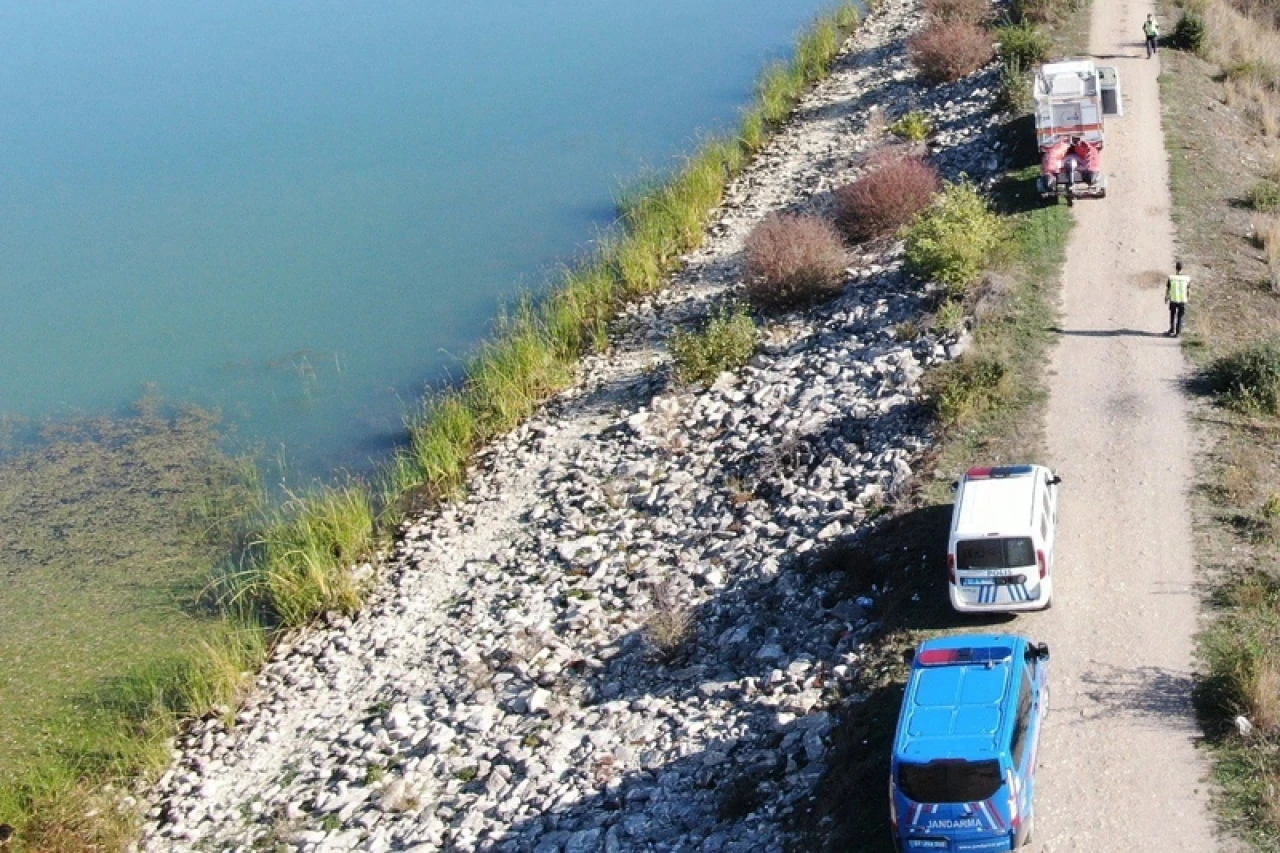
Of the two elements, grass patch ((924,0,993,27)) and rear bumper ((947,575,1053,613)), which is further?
grass patch ((924,0,993,27))

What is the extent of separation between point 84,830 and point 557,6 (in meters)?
49.6

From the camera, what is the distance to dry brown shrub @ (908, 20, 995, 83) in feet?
144

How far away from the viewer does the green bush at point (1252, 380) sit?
76.5 ft

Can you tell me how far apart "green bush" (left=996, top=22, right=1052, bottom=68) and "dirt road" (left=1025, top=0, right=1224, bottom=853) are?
1044 centimetres

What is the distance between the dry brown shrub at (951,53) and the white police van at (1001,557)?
91.4 ft

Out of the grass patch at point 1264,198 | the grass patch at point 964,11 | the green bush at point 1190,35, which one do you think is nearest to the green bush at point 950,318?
the grass patch at point 1264,198

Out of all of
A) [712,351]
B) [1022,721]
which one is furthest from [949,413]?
[1022,721]

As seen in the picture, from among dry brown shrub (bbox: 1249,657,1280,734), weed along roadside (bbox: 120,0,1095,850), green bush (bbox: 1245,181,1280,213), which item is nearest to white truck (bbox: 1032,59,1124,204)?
weed along roadside (bbox: 120,0,1095,850)

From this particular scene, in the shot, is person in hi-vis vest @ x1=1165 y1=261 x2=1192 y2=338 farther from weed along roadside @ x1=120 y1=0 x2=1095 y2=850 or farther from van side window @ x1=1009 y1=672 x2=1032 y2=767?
van side window @ x1=1009 y1=672 x2=1032 y2=767

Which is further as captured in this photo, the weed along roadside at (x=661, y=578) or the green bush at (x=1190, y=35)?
the green bush at (x=1190, y=35)

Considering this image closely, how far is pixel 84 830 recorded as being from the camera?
2030 centimetres

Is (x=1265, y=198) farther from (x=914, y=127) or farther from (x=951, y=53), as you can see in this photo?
(x=951, y=53)

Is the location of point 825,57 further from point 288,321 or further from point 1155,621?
point 1155,621

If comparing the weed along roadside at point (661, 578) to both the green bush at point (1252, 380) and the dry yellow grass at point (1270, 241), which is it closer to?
the green bush at point (1252, 380)
